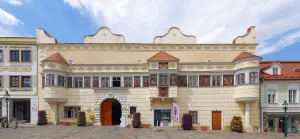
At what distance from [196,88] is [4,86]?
2296 centimetres

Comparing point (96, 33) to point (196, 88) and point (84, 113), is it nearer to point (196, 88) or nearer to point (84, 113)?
point (84, 113)

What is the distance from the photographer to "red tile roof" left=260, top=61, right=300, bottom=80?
21.3 meters

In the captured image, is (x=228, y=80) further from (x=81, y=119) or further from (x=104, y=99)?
(x=81, y=119)

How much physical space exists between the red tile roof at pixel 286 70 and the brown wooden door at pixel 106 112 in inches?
701

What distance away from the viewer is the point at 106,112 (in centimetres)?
2294

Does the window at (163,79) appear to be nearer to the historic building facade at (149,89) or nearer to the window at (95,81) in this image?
the historic building facade at (149,89)

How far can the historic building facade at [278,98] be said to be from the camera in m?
21.3

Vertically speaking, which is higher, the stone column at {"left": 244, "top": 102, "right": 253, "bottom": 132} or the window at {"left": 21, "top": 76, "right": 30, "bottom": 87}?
the window at {"left": 21, "top": 76, "right": 30, "bottom": 87}

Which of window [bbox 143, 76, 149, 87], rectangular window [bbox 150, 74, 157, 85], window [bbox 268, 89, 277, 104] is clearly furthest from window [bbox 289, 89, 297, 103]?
window [bbox 143, 76, 149, 87]

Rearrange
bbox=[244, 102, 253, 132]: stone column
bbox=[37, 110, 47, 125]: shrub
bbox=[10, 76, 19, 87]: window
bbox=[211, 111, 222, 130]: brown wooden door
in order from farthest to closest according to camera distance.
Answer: bbox=[10, 76, 19, 87]: window, bbox=[211, 111, 222, 130]: brown wooden door, bbox=[37, 110, 47, 125]: shrub, bbox=[244, 102, 253, 132]: stone column

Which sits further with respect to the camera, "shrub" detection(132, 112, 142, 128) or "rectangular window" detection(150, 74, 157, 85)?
"rectangular window" detection(150, 74, 157, 85)

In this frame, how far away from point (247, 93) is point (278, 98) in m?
4.11

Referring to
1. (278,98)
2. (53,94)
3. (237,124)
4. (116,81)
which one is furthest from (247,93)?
(53,94)

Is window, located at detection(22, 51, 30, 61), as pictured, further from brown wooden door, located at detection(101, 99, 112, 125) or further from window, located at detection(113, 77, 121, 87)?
window, located at detection(113, 77, 121, 87)
